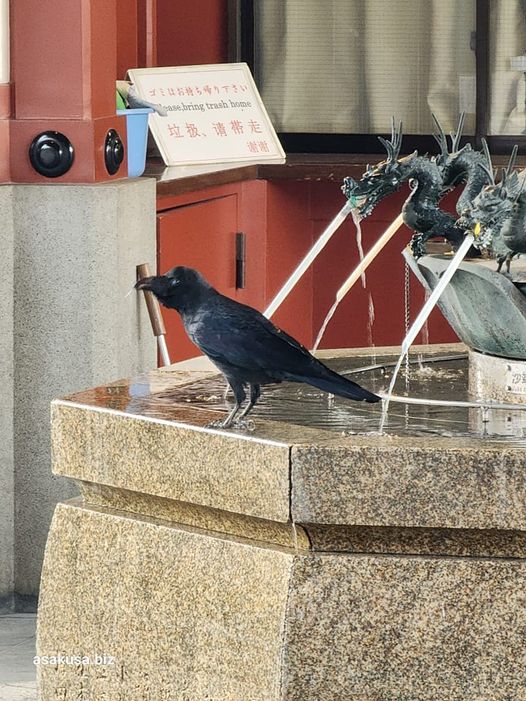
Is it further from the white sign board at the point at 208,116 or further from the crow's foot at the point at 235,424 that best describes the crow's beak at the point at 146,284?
the white sign board at the point at 208,116

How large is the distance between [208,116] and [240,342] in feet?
14.7

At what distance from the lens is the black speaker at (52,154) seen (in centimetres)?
604

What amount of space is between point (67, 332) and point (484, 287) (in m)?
2.23

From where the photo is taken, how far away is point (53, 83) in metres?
6.07

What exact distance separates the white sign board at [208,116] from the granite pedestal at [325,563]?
4.00 meters

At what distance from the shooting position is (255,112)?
8297 millimetres

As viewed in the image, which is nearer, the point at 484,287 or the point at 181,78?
the point at 484,287

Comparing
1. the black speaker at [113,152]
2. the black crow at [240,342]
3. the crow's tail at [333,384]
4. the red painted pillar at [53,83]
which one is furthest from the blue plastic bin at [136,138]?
the crow's tail at [333,384]

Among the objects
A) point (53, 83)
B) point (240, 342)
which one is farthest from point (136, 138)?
point (240, 342)

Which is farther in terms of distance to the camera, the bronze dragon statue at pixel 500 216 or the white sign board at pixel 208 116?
the white sign board at pixel 208 116

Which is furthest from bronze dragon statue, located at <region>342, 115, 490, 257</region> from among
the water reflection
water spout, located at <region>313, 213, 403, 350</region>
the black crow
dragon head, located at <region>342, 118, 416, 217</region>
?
the black crow

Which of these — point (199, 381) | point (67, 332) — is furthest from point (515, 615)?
point (67, 332)

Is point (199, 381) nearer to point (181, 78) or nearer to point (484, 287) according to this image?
point (484, 287)

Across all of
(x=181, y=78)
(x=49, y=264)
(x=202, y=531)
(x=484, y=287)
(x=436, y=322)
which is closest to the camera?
(x=202, y=531)
